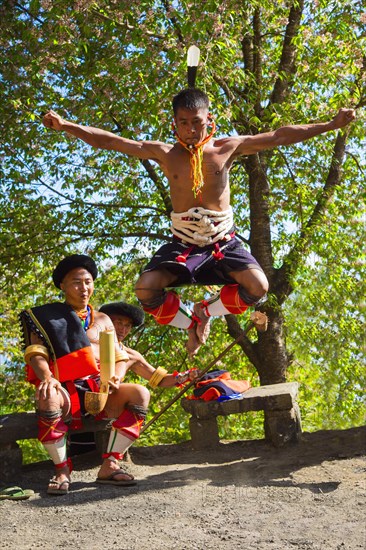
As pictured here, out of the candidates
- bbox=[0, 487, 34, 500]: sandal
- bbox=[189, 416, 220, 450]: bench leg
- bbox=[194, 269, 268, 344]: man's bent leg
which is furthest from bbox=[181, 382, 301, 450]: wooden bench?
bbox=[0, 487, 34, 500]: sandal

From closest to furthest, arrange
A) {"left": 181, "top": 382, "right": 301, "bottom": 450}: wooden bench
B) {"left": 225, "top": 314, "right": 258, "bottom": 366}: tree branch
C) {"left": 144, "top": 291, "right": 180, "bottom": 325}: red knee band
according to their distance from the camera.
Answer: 1. {"left": 144, "top": 291, "right": 180, "bottom": 325}: red knee band
2. {"left": 181, "top": 382, "right": 301, "bottom": 450}: wooden bench
3. {"left": 225, "top": 314, "right": 258, "bottom": 366}: tree branch

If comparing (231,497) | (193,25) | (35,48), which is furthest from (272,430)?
(35,48)

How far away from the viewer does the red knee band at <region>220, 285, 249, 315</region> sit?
4.70 metres

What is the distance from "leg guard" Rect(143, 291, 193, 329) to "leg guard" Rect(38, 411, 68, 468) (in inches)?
33.1

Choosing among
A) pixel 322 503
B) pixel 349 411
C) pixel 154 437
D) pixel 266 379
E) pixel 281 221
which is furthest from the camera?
pixel 154 437

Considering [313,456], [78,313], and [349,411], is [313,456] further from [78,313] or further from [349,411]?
[349,411]

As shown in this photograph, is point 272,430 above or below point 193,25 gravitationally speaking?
below

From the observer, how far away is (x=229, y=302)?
15.5ft

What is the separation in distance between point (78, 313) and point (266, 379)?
3.44m

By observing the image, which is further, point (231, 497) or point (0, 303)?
point (0, 303)

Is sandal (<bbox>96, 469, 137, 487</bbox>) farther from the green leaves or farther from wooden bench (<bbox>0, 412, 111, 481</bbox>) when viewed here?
the green leaves

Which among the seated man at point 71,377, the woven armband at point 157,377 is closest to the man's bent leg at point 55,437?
the seated man at point 71,377

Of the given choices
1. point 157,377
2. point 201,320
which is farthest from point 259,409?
point 201,320

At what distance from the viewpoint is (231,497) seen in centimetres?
414
